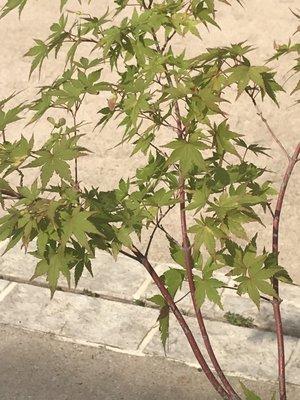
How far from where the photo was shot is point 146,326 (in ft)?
12.6

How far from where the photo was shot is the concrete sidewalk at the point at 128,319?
364 centimetres

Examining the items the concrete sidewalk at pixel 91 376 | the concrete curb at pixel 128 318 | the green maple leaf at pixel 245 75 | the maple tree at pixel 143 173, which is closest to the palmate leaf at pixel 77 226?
the maple tree at pixel 143 173

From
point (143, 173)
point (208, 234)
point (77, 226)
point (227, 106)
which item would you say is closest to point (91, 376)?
point (143, 173)

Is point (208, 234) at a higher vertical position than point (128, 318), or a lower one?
higher

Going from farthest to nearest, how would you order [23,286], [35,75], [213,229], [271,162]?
[35,75]
[271,162]
[23,286]
[213,229]

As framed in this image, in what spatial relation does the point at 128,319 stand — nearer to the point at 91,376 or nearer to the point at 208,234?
the point at 91,376

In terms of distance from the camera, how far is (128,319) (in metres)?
3.88

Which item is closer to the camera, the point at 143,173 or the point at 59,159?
the point at 59,159

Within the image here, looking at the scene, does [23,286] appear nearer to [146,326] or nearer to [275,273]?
[146,326]

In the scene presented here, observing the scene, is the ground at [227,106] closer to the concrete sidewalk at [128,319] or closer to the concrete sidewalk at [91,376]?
the concrete sidewalk at [128,319]

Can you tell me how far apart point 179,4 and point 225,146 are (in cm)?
38

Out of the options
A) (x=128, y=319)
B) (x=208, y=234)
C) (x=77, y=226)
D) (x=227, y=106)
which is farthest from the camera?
(x=227, y=106)

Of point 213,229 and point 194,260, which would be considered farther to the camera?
point 194,260

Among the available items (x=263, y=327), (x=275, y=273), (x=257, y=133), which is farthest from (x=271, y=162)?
(x=275, y=273)
